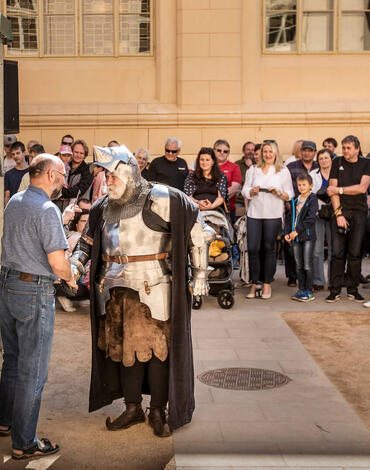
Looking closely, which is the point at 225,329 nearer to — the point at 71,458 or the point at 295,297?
the point at 295,297

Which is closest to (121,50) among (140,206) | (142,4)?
(142,4)

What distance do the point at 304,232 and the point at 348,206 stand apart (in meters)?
0.61

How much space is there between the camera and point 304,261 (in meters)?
10.3

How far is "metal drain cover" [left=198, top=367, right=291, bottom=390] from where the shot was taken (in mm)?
6734

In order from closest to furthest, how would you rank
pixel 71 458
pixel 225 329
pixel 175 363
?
1. pixel 71 458
2. pixel 175 363
3. pixel 225 329

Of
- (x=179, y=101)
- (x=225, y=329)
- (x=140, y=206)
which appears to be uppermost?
(x=179, y=101)

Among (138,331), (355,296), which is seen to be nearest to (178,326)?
(138,331)

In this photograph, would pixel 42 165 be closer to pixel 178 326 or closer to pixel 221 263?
pixel 178 326

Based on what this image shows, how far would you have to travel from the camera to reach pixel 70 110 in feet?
52.5

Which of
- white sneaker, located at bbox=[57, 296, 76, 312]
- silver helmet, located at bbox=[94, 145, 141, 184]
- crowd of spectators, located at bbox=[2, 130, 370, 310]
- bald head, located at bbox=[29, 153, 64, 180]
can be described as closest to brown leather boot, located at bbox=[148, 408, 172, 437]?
silver helmet, located at bbox=[94, 145, 141, 184]

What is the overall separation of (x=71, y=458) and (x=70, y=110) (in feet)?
38.0

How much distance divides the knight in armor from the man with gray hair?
5.91 m

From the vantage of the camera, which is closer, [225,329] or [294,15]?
[225,329]

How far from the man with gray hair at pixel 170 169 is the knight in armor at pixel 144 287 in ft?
19.4
